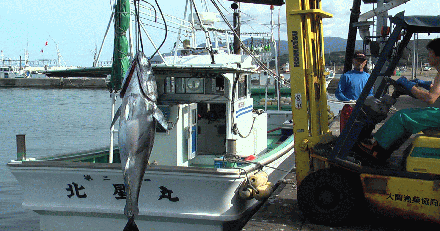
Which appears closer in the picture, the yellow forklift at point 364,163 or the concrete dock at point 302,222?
the yellow forklift at point 364,163

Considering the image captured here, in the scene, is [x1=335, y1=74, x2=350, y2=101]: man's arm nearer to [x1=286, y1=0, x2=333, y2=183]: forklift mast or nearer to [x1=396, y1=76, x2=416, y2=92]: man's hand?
[x1=286, y1=0, x2=333, y2=183]: forklift mast

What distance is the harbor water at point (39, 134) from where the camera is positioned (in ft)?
35.6

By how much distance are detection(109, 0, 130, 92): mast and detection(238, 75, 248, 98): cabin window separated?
311 cm

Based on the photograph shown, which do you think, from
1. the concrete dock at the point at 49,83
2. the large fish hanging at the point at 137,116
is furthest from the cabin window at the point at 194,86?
the concrete dock at the point at 49,83

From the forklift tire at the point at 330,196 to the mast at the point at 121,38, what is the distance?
8.05 ft

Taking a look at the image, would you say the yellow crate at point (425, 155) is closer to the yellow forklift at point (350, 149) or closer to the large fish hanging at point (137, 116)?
the yellow forklift at point (350, 149)

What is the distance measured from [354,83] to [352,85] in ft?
0.14

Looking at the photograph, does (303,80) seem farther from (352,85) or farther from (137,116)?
(137,116)

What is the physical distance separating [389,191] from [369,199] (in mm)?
237

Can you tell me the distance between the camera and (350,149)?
218 inches

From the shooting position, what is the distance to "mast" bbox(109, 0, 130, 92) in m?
5.69

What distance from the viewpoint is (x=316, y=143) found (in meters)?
6.16

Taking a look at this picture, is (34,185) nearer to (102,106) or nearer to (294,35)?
(294,35)

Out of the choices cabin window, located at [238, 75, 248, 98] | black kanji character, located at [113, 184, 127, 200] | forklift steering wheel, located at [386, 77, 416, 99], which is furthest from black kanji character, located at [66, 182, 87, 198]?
forklift steering wheel, located at [386, 77, 416, 99]
